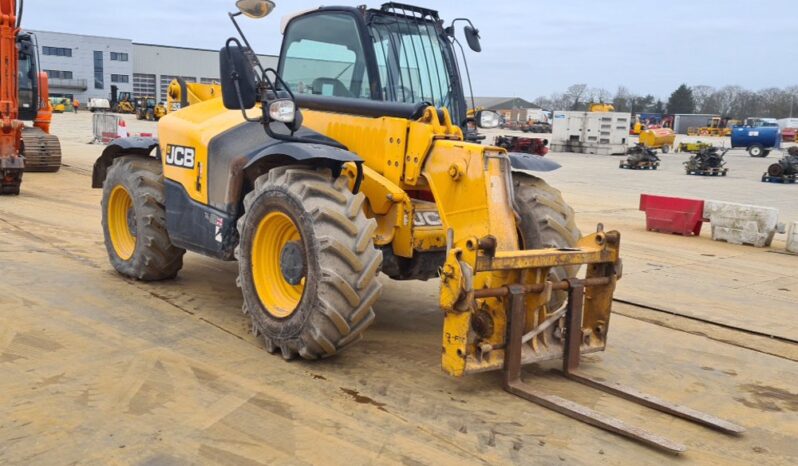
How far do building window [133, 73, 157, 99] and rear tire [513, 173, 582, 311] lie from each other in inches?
3655

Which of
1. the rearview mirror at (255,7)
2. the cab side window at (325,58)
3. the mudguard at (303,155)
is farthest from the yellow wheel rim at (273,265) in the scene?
the rearview mirror at (255,7)

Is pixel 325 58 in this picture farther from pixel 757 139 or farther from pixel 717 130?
pixel 717 130

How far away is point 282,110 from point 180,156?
1.64 meters

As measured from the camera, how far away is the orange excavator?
40.7 feet

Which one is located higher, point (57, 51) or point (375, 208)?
point (57, 51)

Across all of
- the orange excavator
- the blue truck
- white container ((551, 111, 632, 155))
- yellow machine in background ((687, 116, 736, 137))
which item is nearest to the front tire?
the orange excavator

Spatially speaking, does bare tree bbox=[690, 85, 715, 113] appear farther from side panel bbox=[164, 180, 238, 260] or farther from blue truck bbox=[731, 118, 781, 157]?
side panel bbox=[164, 180, 238, 260]

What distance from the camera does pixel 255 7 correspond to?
17.9ft

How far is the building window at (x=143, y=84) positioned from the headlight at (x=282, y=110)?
303ft

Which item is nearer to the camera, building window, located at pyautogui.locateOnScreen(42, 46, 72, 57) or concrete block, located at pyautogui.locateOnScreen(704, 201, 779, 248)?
concrete block, located at pyautogui.locateOnScreen(704, 201, 779, 248)

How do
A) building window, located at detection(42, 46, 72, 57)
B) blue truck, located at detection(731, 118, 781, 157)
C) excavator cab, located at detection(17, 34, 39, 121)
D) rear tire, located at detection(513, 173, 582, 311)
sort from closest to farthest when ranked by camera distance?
rear tire, located at detection(513, 173, 582, 311)
excavator cab, located at detection(17, 34, 39, 121)
blue truck, located at detection(731, 118, 781, 157)
building window, located at detection(42, 46, 72, 57)

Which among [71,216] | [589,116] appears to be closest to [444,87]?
[71,216]

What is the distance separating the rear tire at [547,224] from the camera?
5.10m

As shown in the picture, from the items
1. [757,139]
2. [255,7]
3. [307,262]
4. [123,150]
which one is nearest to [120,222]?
[123,150]
